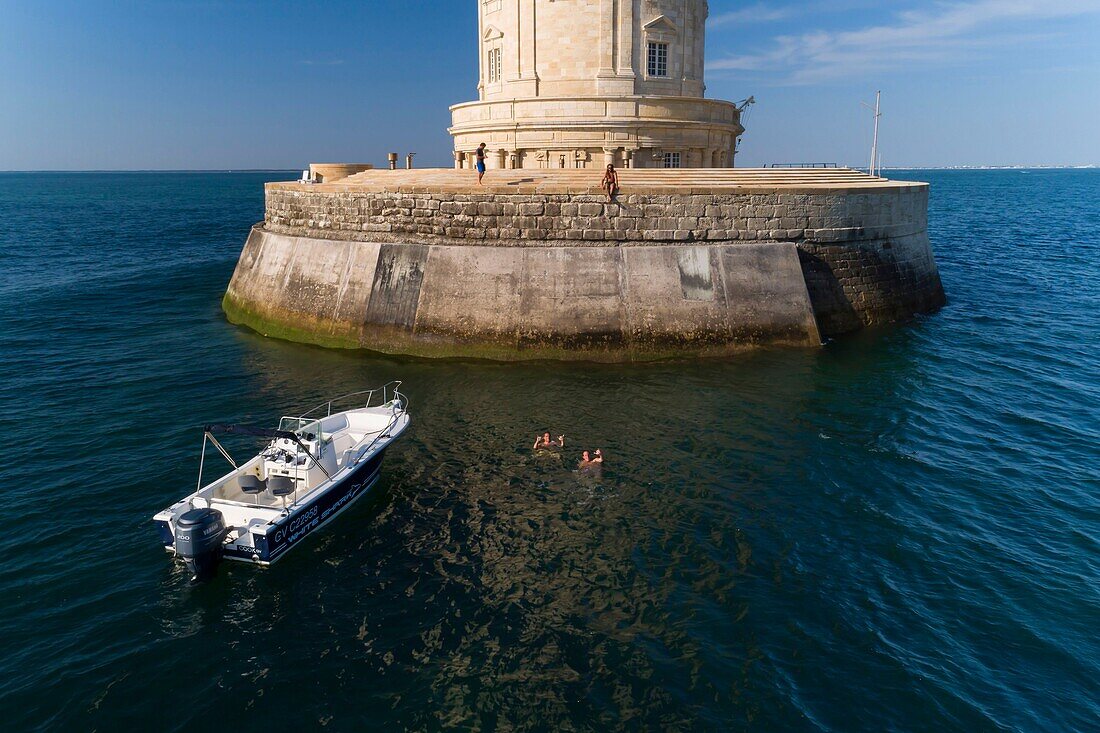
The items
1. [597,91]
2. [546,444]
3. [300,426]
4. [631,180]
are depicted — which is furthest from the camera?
[597,91]

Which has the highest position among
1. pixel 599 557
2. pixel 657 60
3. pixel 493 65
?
pixel 493 65

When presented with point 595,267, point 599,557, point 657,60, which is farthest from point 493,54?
point 599,557

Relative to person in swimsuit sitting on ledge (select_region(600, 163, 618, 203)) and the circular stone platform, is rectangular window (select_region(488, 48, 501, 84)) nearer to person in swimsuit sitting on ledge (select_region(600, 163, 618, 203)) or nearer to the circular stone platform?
the circular stone platform

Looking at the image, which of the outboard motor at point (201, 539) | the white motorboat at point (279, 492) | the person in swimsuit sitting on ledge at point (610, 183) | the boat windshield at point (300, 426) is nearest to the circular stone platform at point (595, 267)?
the person in swimsuit sitting on ledge at point (610, 183)

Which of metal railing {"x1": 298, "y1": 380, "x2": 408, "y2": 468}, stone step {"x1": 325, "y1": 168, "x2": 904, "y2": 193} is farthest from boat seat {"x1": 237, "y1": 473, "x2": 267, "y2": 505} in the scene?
stone step {"x1": 325, "y1": 168, "x2": 904, "y2": 193}

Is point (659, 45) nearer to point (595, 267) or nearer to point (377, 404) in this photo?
point (595, 267)

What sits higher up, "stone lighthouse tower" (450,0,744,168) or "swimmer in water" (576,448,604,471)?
"stone lighthouse tower" (450,0,744,168)
